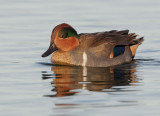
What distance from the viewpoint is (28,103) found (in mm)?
10258

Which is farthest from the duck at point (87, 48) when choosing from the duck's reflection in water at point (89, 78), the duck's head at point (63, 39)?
the duck's reflection in water at point (89, 78)

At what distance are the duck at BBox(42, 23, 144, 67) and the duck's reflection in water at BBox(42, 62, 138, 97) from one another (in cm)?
31

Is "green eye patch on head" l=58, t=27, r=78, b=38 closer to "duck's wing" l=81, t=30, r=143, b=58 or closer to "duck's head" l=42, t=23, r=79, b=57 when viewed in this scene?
"duck's head" l=42, t=23, r=79, b=57

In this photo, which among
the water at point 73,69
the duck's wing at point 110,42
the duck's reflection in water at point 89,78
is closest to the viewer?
the water at point 73,69

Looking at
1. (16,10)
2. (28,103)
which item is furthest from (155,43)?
(28,103)

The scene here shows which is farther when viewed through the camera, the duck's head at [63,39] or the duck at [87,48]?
the duck's head at [63,39]

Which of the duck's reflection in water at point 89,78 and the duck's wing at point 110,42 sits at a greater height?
the duck's wing at point 110,42

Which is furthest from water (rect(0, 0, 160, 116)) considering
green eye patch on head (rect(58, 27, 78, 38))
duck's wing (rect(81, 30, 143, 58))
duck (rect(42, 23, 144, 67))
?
green eye patch on head (rect(58, 27, 78, 38))

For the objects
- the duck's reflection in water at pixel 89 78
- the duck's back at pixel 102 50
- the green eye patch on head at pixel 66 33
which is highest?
the green eye patch on head at pixel 66 33

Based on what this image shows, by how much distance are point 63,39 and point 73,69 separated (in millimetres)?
1148

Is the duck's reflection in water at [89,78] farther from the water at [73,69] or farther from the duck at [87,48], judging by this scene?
the duck at [87,48]

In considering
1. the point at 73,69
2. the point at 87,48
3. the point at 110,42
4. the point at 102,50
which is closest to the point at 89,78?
the point at 73,69

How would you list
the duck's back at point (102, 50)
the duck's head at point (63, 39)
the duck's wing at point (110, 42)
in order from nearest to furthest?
the duck's back at point (102, 50), the duck's wing at point (110, 42), the duck's head at point (63, 39)

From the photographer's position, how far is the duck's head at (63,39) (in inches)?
573
